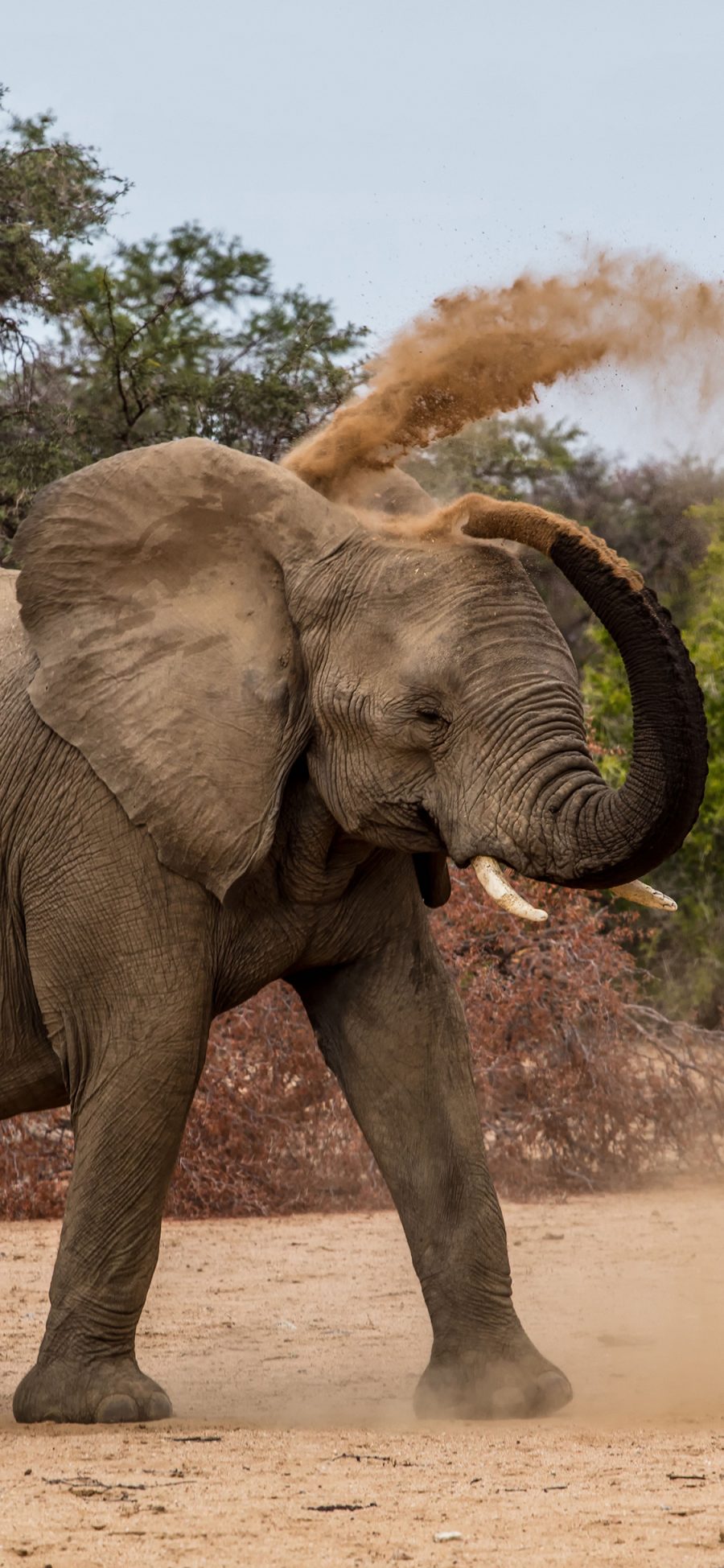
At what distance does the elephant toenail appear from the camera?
6.91 metres

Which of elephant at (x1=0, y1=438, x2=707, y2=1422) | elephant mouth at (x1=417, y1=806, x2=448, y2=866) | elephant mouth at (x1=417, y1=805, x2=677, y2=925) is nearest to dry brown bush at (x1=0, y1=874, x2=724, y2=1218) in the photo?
elephant at (x1=0, y1=438, x2=707, y2=1422)

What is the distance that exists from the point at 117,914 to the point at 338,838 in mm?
722

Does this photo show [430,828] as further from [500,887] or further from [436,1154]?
[436,1154]

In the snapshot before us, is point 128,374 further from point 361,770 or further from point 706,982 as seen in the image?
point 361,770

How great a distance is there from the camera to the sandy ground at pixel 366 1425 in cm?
509

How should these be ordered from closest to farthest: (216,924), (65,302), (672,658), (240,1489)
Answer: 1. (240,1489)
2. (672,658)
3. (216,924)
4. (65,302)

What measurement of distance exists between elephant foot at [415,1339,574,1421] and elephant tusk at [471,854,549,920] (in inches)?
65.2

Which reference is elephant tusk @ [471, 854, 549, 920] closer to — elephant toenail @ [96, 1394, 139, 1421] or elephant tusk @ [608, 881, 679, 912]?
elephant tusk @ [608, 881, 679, 912]

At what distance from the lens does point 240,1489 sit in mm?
5668

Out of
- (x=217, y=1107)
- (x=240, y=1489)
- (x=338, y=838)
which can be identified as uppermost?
(x=338, y=838)

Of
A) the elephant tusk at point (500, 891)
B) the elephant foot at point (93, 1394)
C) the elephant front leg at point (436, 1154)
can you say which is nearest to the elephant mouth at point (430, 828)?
the elephant tusk at point (500, 891)

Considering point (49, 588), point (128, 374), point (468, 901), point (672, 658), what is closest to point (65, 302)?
point (128, 374)

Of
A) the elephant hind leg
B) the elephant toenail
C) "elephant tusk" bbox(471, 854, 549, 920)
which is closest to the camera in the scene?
"elephant tusk" bbox(471, 854, 549, 920)

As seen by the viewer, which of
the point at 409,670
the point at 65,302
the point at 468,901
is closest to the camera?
the point at 409,670
